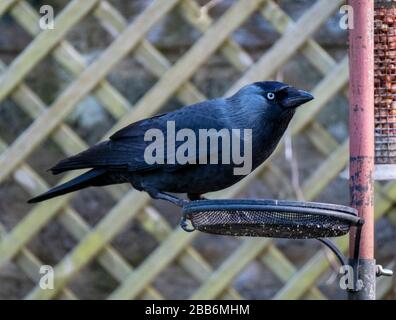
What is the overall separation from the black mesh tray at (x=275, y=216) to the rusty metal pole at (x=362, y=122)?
10 cm

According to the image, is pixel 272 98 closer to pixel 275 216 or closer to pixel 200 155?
pixel 200 155

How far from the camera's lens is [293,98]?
9.43ft

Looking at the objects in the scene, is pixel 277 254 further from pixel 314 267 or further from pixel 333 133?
pixel 333 133

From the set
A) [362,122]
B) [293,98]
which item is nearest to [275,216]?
[362,122]

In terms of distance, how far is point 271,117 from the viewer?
2928mm

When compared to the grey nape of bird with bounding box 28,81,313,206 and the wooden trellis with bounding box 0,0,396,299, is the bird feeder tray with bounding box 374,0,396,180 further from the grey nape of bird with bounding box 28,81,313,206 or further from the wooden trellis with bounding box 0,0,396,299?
the wooden trellis with bounding box 0,0,396,299

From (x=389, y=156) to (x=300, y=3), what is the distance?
4.78ft

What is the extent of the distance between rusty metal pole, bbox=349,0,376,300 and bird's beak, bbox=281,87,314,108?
366 mm

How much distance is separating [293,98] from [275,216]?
2.13ft

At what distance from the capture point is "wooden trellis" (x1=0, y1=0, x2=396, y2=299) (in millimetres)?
3615

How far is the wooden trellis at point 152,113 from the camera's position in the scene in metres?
3.62

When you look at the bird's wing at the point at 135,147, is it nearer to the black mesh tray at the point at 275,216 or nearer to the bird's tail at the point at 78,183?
the bird's tail at the point at 78,183
